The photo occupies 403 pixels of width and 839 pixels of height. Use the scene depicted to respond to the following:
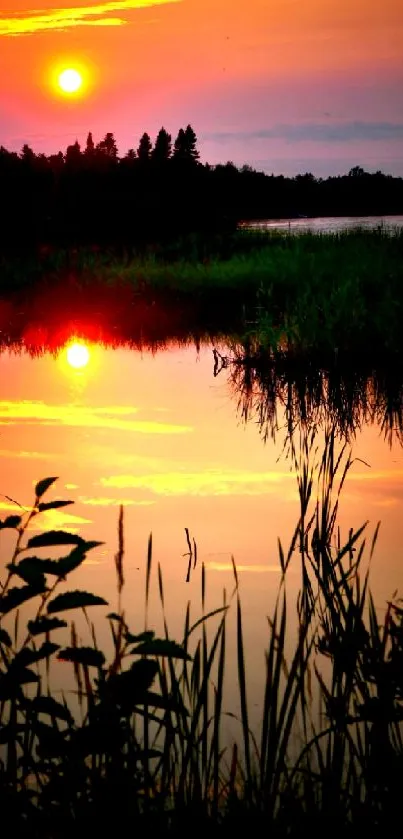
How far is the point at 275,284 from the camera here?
15.2 metres

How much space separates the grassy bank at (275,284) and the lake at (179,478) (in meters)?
1.00

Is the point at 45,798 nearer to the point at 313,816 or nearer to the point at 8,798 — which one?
the point at 8,798

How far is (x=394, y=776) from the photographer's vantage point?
2.22 metres

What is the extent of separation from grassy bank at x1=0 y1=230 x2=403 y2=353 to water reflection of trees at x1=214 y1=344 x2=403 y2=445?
9.0 inches

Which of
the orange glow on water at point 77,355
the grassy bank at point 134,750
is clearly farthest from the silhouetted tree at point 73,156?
the grassy bank at point 134,750

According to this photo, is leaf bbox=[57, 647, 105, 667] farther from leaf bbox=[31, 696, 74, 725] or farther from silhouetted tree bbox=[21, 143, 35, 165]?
silhouetted tree bbox=[21, 143, 35, 165]

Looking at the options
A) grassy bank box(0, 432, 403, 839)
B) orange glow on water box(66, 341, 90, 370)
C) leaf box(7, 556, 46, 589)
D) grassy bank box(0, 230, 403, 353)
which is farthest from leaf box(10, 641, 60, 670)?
orange glow on water box(66, 341, 90, 370)

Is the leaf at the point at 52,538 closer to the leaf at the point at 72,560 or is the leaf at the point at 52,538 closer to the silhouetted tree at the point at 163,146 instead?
the leaf at the point at 72,560

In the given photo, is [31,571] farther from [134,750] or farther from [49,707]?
[134,750]

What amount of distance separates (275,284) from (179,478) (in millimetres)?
9691

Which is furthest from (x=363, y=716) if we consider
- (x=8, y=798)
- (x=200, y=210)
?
(x=200, y=210)

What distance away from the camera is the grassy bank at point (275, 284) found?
9758mm

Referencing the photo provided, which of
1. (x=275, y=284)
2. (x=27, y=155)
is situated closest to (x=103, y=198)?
(x=27, y=155)

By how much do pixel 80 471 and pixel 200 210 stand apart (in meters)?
36.1
